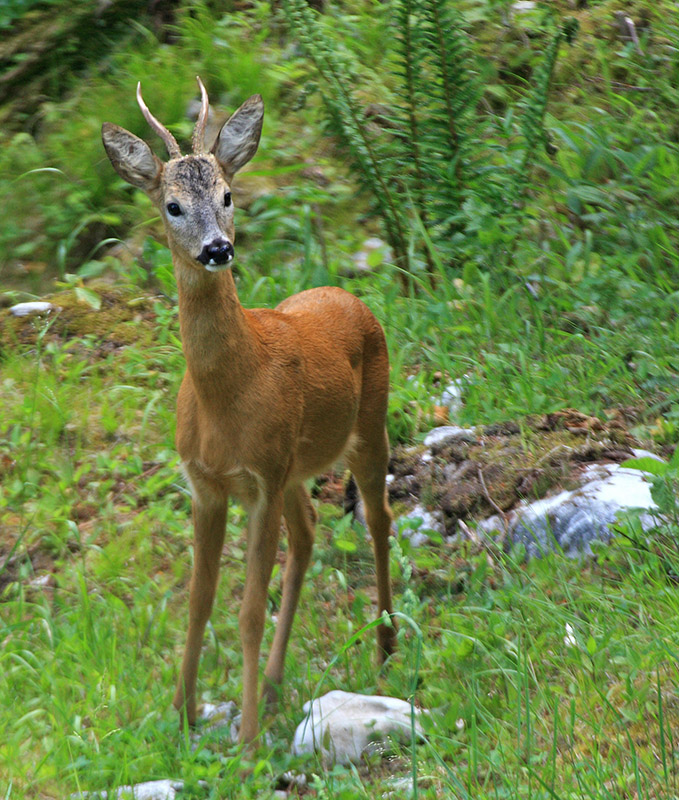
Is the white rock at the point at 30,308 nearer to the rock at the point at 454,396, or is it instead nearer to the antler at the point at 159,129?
the rock at the point at 454,396

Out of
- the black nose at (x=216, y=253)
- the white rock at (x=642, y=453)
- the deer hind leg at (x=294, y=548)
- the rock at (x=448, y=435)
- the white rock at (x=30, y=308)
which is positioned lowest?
the white rock at (x=30, y=308)

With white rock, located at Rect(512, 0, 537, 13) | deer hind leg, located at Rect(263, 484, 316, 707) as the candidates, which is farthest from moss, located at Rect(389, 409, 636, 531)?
white rock, located at Rect(512, 0, 537, 13)

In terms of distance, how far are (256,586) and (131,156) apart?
1.55 meters

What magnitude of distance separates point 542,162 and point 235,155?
11.3 ft

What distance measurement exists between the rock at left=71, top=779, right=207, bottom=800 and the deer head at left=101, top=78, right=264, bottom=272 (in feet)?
5.27

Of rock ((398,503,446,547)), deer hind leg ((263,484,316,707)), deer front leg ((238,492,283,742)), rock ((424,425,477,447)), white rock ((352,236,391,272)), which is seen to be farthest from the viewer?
white rock ((352,236,391,272))

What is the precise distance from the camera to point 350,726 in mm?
3453

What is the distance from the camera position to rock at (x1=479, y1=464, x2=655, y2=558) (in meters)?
4.14

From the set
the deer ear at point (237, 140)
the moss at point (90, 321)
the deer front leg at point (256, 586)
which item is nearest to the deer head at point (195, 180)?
the deer ear at point (237, 140)

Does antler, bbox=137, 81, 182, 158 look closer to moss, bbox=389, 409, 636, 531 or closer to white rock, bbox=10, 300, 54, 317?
moss, bbox=389, 409, 636, 531

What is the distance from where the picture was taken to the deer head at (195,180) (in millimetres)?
3336

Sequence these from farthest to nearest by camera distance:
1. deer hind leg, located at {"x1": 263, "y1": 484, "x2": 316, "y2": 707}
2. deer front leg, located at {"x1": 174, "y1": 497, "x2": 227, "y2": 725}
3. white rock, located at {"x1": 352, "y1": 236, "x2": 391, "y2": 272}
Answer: white rock, located at {"x1": 352, "y1": 236, "x2": 391, "y2": 272}, deer hind leg, located at {"x1": 263, "y1": 484, "x2": 316, "y2": 707}, deer front leg, located at {"x1": 174, "y1": 497, "x2": 227, "y2": 725}

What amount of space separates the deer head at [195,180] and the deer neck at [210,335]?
10cm

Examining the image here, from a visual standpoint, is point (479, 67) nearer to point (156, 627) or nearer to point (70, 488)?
point (70, 488)
